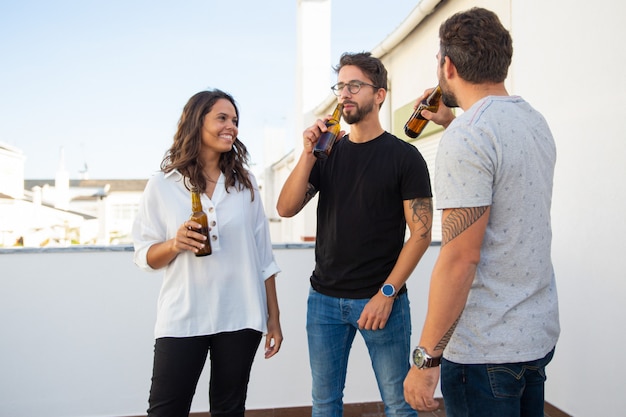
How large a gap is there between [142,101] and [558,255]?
2307cm

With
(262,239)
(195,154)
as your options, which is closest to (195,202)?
(195,154)

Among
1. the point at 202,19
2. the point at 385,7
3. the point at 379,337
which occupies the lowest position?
the point at 379,337

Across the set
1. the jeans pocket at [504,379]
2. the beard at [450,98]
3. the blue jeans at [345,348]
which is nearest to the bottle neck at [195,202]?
the blue jeans at [345,348]

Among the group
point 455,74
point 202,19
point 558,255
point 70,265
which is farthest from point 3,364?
point 202,19

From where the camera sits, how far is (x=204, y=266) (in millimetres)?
1901

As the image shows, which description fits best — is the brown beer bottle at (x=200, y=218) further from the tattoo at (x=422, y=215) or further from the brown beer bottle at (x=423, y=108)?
the brown beer bottle at (x=423, y=108)

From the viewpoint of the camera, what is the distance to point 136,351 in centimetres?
324

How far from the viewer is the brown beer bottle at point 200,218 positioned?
6.03ft

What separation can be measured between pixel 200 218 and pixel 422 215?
0.81m

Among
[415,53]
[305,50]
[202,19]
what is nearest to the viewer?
[415,53]

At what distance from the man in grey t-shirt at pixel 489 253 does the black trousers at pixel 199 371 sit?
837 millimetres

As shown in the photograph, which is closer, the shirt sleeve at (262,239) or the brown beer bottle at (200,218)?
the brown beer bottle at (200,218)

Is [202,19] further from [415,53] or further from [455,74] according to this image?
[455,74]

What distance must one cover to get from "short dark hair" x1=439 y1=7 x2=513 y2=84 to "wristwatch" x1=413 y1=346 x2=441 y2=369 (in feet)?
2.18
